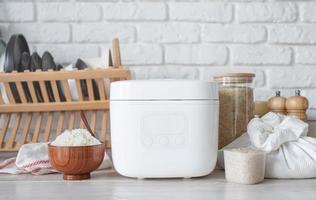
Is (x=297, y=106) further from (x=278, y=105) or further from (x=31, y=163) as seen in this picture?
(x=31, y=163)

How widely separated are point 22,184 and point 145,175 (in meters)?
0.23

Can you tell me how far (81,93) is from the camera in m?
0.95

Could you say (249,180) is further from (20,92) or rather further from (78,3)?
(78,3)


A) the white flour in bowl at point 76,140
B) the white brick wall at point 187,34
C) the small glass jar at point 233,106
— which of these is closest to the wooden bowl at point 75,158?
the white flour in bowl at point 76,140

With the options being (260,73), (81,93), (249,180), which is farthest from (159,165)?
(260,73)

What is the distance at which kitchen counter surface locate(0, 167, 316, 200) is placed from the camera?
65cm

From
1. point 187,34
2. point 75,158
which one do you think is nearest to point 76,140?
point 75,158

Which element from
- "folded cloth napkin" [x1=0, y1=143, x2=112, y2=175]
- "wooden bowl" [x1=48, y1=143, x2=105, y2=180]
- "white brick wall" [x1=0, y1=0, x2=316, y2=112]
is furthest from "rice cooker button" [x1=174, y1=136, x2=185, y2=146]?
"white brick wall" [x1=0, y1=0, x2=316, y2=112]

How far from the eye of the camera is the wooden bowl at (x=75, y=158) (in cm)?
73

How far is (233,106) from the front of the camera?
90 cm

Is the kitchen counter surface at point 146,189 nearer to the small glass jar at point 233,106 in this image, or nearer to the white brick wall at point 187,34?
the small glass jar at point 233,106

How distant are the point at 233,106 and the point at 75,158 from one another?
1.23 ft

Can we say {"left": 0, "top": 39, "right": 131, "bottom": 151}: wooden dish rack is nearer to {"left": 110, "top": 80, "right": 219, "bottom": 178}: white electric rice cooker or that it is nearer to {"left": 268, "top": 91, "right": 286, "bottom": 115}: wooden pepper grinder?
{"left": 110, "top": 80, "right": 219, "bottom": 178}: white electric rice cooker

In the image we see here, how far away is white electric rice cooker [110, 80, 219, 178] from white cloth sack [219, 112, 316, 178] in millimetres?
121
